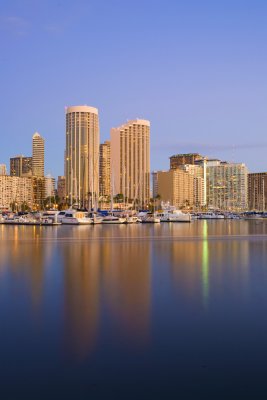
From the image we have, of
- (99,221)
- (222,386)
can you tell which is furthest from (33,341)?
(99,221)

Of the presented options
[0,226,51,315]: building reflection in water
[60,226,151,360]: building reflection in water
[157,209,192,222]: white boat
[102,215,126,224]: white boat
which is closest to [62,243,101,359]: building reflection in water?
[60,226,151,360]: building reflection in water

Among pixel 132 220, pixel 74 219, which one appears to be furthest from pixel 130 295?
pixel 132 220

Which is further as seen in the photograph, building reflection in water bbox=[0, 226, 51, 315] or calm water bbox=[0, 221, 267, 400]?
building reflection in water bbox=[0, 226, 51, 315]

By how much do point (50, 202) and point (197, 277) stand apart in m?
157

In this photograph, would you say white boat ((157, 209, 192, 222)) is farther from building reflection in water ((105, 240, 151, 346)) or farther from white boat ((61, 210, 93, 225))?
building reflection in water ((105, 240, 151, 346))

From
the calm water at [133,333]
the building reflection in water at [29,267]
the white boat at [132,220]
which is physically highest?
the white boat at [132,220]

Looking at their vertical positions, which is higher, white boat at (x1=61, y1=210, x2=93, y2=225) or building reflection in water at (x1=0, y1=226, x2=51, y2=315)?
white boat at (x1=61, y1=210, x2=93, y2=225)

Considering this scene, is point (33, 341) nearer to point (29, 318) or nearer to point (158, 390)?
point (29, 318)

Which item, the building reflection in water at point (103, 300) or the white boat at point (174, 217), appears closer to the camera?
the building reflection in water at point (103, 300)

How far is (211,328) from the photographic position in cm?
1485

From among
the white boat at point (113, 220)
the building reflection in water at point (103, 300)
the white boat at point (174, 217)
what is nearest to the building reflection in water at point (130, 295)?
the building reflection in water at point (103, 300)

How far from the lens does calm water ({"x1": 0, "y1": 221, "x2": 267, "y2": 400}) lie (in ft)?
34.4

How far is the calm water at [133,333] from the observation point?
34.4 feet

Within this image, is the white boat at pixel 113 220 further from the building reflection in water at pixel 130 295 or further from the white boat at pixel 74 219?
the building reflection in water at pixel 130 295
